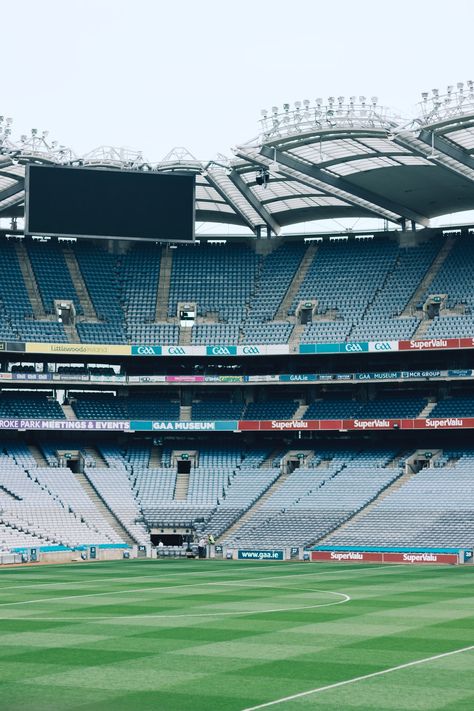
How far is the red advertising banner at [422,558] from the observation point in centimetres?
6569

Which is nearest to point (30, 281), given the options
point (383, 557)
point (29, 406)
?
point (29, 406)

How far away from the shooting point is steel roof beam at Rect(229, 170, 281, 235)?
7831 centimetres

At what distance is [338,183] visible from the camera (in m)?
75.7

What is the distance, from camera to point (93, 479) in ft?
271

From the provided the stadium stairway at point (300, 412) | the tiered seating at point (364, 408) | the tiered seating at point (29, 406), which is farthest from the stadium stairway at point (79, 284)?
the tiered seating at point (364, 408)

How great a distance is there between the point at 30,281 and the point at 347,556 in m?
35.7

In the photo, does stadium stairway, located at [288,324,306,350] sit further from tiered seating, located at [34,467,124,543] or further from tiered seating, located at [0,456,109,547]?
tiered seating, located at [0,456,109,547]

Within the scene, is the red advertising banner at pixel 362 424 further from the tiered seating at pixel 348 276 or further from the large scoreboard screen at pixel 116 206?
the large scoreboard screen at pixel 116 206

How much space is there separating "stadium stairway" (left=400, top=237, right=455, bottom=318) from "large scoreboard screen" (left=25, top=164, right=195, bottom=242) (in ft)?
58.3

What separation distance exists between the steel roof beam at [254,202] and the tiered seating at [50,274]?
54.0 ft

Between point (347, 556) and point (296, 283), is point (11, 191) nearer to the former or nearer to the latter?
point (296, 283)

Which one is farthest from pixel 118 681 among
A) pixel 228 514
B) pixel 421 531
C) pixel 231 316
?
pixel 231 316

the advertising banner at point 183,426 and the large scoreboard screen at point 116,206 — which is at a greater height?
the large scoreboard screen at point 116,206

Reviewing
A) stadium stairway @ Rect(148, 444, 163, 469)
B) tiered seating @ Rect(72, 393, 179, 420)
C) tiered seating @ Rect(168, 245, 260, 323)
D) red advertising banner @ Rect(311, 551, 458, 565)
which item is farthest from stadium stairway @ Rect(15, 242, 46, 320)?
red advertising banner @ Rect(311, 551, 458, 565)
